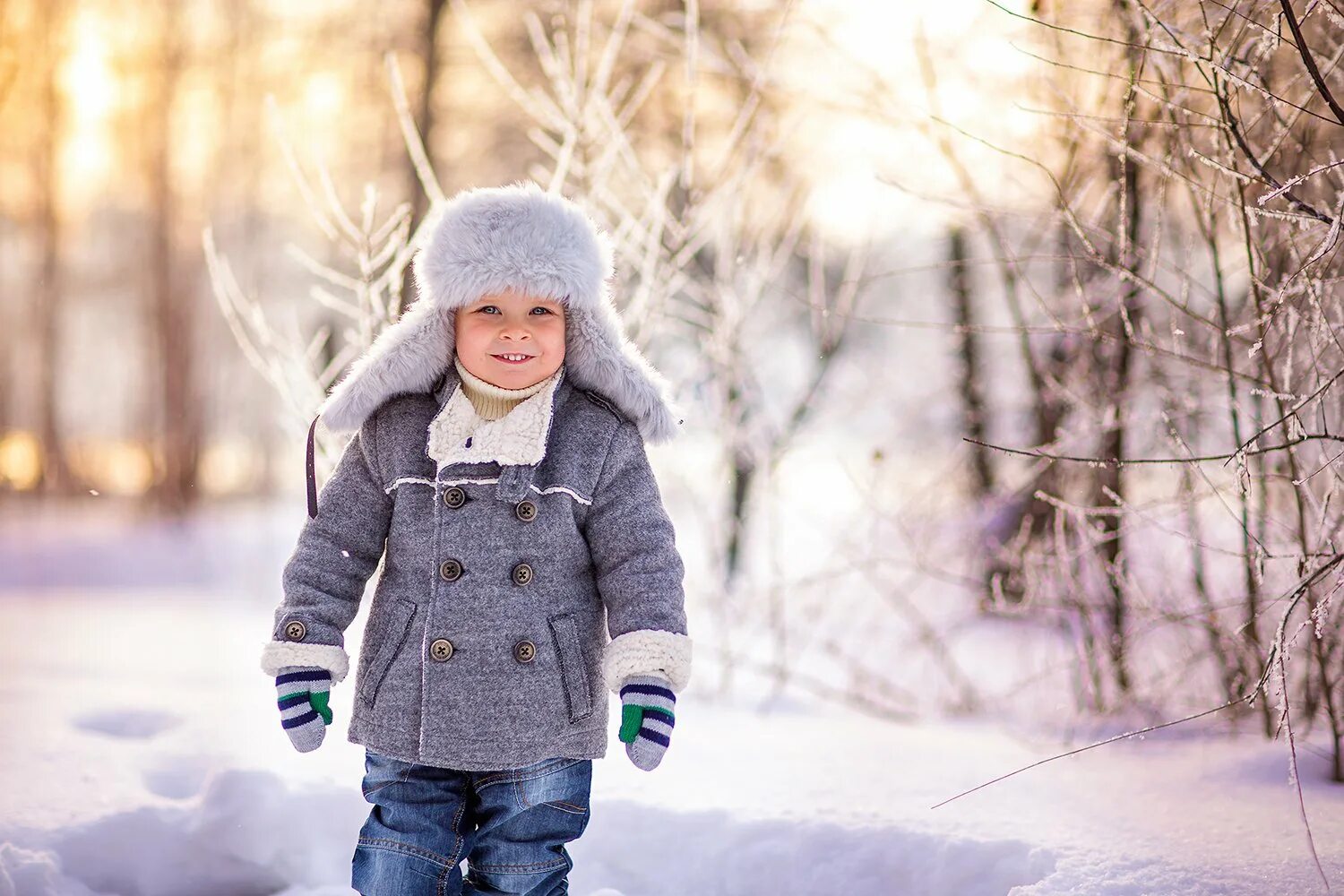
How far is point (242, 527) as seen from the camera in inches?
484

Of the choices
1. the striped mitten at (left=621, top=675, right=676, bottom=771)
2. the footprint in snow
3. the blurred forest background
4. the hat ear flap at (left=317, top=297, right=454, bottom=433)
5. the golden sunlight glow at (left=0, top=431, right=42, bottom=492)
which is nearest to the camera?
the striped mitten at (left=621, top=675, right=676, bottom=771)

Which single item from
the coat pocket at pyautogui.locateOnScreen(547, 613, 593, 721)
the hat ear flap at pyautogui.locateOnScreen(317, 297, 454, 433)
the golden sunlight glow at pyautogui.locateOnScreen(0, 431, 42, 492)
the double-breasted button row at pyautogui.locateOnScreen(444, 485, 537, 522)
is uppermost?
the golden sunlight glow at pyautogui.locateOnScreen(0, 431, 42, 492)

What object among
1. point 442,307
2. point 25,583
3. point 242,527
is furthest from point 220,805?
point 242,527

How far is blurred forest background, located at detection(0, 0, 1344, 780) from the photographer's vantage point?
9.36 feet

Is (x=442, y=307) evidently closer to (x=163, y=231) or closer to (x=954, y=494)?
(x=954, y=494)

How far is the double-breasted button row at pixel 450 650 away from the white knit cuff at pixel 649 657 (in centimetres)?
14

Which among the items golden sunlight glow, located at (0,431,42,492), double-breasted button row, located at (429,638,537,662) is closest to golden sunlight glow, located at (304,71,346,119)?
golden sunlight glow, located at (0,431,42,492)

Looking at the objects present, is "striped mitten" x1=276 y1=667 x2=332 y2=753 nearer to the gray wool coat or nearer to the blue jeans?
the gray wool coat

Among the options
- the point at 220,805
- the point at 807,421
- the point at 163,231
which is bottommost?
the point at 220,805

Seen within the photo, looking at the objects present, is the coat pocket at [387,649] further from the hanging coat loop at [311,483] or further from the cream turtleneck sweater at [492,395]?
the cream turtleneck sweater at [492,395]

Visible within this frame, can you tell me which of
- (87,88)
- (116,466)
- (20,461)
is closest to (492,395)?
(87,88)

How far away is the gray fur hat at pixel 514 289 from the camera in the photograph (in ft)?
7.02

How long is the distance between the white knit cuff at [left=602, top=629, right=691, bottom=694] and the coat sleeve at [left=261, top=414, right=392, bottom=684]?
536mm

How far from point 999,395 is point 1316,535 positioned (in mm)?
6976
